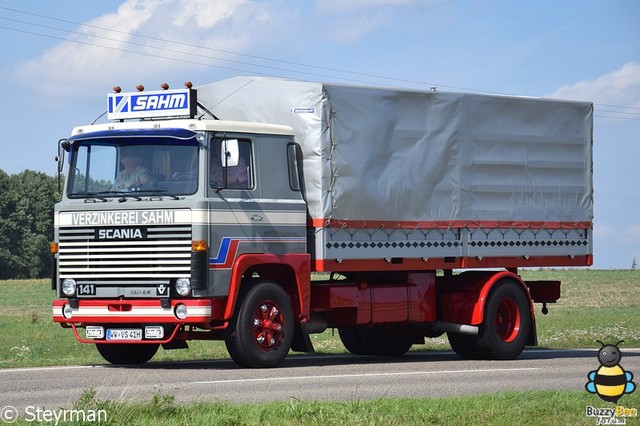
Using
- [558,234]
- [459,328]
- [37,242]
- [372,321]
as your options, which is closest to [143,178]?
[372,321]

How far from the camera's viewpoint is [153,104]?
59.3 ft

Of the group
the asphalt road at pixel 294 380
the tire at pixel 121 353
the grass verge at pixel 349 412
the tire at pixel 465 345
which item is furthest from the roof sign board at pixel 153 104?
the grass verge at pixel 349 412

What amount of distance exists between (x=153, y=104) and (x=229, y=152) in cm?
141

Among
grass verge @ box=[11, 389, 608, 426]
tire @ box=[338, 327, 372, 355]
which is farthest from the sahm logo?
tire @ box=[338, 327, 372, 355]

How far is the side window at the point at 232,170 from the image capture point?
1734cm

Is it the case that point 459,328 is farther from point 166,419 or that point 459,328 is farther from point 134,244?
point 166,419

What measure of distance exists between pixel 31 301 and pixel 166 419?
4904 centimetres

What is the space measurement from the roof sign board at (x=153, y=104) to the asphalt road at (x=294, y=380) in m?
3.53

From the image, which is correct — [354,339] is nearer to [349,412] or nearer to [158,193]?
[158,193]

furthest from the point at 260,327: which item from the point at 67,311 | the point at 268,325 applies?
the point at 67,311

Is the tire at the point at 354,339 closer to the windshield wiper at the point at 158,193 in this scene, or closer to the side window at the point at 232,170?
the side window at the point at 232,170

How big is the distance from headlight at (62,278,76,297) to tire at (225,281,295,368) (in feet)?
7.37

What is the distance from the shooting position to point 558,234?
22047 mm

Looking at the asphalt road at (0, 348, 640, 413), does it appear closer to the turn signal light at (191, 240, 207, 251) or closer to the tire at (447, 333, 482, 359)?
the tire at (447, 333, 482, 359)
